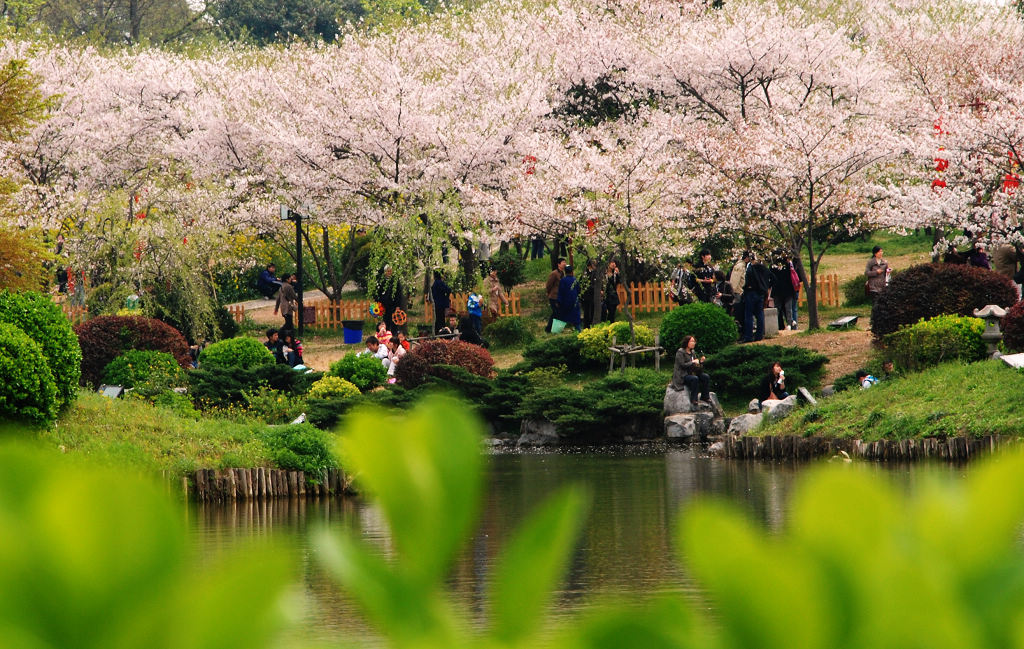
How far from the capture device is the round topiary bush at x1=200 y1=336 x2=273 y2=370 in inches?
962

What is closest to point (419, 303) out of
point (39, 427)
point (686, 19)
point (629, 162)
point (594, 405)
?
point (629, 162)

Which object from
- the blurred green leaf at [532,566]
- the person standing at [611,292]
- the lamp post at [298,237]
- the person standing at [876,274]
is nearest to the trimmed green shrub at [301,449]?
the lamp post at [298,237]

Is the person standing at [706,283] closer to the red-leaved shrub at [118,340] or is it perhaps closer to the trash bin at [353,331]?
the trash bin at [353,331]

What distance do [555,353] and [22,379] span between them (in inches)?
581

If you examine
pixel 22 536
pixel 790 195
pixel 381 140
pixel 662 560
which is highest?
pixel 381 140

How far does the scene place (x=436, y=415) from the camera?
458 millimetres

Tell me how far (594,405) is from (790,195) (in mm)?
9201

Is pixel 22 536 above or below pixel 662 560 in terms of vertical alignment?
above

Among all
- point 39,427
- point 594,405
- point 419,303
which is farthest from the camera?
point 419,303

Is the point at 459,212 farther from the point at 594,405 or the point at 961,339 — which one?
the point at 961,339

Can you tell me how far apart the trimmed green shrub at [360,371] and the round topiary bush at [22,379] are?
1082cm

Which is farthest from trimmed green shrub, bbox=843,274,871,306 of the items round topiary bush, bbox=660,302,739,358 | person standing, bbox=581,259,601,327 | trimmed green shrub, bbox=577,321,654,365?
trimmed green shrub, bbox=577,321,654,365

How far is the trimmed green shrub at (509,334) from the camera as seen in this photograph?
30609 millimetres

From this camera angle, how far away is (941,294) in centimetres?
2189
